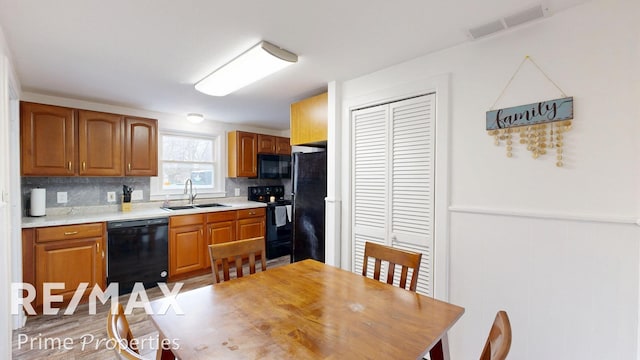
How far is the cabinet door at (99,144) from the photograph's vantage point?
3.00m

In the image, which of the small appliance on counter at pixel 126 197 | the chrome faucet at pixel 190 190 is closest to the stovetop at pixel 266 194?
the chrome faucet at pixel 190 190

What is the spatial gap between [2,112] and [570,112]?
3181 mm

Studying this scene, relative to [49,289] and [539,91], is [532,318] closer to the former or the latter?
[539,91]

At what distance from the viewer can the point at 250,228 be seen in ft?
13.6

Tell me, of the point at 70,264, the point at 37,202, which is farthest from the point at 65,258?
the point at 37,202

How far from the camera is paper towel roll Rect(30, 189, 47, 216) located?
2.81 meters

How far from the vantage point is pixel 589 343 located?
1.40 m

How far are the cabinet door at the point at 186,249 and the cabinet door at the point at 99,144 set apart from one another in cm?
99

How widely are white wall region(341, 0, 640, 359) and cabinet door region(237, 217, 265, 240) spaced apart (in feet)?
9.66

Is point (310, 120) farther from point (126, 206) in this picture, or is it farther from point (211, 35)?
point (126, 206)

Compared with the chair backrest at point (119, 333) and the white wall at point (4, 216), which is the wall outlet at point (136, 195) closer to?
the white wall at point (4, 216)

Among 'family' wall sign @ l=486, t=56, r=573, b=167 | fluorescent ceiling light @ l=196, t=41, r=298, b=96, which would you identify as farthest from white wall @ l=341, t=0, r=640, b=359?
fluorescent ceiling light @ l=196, t=41, r=298, b=96

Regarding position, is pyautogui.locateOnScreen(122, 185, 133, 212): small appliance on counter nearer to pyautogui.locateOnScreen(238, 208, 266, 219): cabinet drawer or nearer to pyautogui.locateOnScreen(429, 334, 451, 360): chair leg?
pyautogui.locateOnScreen(238, 208, 266, 219): cabinet drawer

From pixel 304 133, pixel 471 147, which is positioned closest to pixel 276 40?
pixel 304 133
